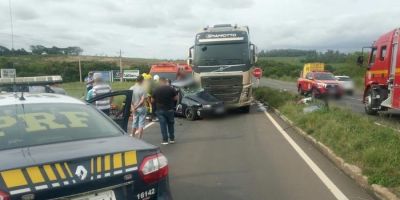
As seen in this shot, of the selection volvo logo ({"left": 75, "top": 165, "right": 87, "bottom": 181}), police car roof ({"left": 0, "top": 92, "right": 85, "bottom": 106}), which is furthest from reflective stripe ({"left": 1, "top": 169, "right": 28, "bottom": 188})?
police car roof ({"left": 0, "top": 92, "right": 85, "bottom": 106})

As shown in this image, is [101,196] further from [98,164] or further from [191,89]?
[191,89]

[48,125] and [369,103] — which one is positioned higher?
[48,125]

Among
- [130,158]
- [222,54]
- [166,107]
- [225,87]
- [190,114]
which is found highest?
[222,54]

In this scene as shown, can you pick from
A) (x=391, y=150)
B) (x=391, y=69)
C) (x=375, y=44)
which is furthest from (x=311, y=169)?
(x=375, y=44)

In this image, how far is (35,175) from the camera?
3.61 m

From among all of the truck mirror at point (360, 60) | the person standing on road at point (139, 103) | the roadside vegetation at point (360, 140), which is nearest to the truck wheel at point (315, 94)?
the truck mirror at point (360, 60)

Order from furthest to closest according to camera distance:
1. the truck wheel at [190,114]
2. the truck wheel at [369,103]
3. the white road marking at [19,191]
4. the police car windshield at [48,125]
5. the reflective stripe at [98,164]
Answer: the truck wheel at [190,114], the truck wheel at [369,103], the police car windshield at [48,125], the reflective stripe at [98,164], the white road marking at [19,191]

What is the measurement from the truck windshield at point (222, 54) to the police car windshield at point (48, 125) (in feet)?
47.2

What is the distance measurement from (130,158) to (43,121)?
1.19m

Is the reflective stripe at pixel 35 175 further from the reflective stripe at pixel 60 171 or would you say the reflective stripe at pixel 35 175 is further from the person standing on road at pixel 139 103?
the person standing on road at pixel 139 103

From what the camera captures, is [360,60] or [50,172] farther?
[360,60]

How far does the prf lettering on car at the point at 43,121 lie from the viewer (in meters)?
4.63

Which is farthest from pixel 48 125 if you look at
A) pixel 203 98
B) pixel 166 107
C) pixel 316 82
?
pixel 316 82

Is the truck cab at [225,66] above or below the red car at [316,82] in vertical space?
above
